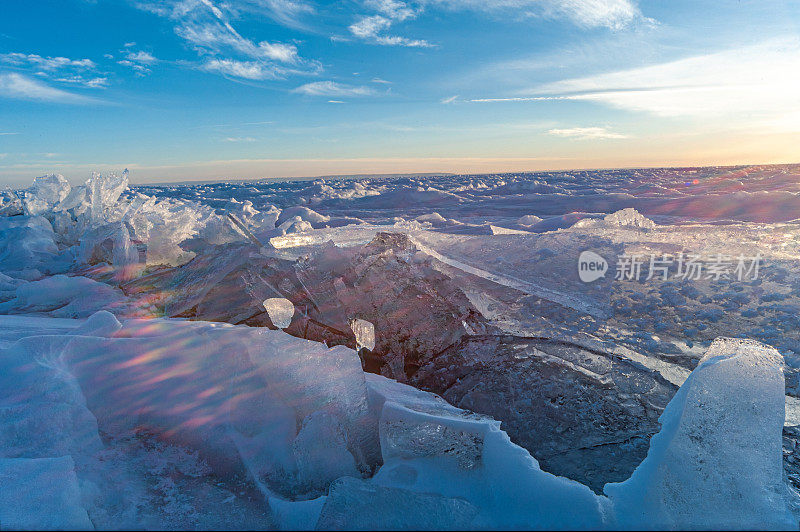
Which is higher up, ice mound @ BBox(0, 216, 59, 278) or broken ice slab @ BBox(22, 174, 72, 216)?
broken ice slab @ BBox(22, 174, 72, 216)

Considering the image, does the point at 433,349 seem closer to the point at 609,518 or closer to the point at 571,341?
the point at 571,341

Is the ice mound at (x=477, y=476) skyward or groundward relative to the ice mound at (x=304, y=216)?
groundward

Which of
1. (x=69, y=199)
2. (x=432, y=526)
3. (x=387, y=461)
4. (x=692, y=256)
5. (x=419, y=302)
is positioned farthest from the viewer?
(x=69, y=199)

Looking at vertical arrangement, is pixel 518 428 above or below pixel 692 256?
below

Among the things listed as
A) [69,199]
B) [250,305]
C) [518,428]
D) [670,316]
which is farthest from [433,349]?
[69,199]

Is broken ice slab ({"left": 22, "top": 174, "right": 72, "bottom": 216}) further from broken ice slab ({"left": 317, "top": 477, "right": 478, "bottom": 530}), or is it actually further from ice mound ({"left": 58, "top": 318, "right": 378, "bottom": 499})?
broken ice slab ({"left": 317, "top": 477, "right": 478, "bottom": 530})

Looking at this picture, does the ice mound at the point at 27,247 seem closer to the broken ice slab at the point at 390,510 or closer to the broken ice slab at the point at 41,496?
the broken ice slab at the point at 41,496

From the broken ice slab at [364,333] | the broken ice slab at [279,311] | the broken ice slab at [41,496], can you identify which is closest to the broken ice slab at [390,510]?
the broken ice slab at [41,496]

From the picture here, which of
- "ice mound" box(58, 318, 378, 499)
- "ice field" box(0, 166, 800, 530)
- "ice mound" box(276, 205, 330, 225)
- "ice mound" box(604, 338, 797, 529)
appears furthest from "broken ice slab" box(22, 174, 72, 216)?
"ice mound" box(604, 338, 797, 529)
